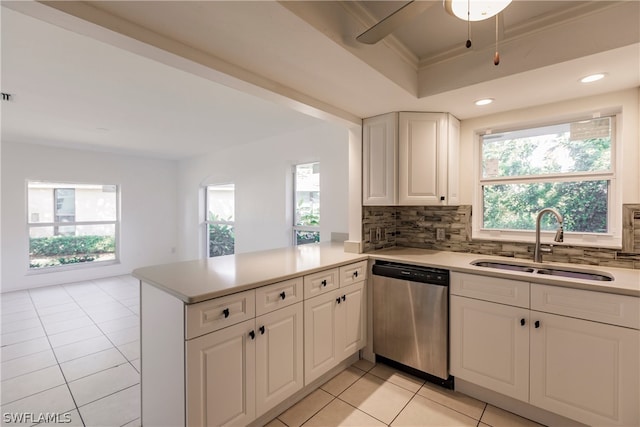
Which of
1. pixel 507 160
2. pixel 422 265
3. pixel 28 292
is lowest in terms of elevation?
pixel 28 292

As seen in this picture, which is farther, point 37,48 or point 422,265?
point 422,265

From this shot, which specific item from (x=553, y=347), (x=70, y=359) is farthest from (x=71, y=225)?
(x=553, y=347)

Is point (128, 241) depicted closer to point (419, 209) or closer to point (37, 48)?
point (37, 48)

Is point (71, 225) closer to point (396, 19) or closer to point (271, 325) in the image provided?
point (271, 325)

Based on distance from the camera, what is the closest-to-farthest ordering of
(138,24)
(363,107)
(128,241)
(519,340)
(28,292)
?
(138,24) → (519,340) → (363,107) → (28,292) → (128,241)

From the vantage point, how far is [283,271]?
1.83m

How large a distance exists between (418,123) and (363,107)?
50cm

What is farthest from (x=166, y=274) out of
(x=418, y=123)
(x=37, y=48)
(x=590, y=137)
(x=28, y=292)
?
(x=28, y=292)

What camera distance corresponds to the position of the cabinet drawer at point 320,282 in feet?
6.30

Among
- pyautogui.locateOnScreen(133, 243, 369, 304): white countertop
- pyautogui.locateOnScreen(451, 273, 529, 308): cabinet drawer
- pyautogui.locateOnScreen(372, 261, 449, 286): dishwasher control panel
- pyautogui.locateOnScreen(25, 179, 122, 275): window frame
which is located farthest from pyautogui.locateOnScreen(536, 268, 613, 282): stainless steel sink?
pyautogui.locateOnScreen(25, 179, 122, 275): window frame

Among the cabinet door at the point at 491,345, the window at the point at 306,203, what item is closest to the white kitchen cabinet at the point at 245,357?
the cabinet door at the point at 491,345

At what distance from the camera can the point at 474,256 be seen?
2.46 metres

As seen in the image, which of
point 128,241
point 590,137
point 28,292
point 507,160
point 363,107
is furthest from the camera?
point 128,241

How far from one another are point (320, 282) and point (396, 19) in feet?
5.12
